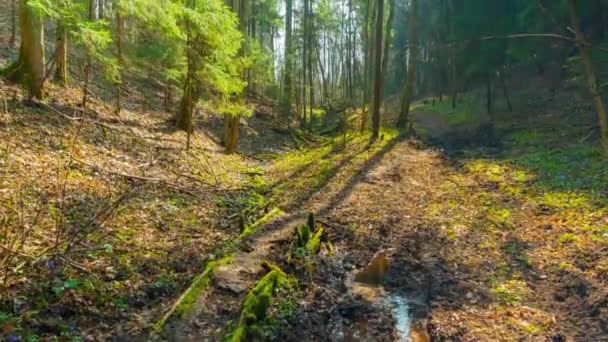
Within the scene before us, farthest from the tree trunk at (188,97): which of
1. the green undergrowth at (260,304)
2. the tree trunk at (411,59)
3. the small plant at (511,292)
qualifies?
the tree trunk at (411,59)

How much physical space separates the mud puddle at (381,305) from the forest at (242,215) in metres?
0.04

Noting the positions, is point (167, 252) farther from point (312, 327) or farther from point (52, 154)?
point (52, 154)

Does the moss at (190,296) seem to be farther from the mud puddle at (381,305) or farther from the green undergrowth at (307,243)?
the mud puddle at (381,305)

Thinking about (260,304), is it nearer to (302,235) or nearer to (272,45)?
(302,235)

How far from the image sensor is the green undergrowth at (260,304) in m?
5.04

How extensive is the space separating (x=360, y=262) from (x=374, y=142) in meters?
9.68

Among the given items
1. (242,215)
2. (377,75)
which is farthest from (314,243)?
(377,75)

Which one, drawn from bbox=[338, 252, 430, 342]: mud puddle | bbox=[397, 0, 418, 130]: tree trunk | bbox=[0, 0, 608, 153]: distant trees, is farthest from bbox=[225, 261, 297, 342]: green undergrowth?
bbox=[397, 0, 418, 130]: tree trunk

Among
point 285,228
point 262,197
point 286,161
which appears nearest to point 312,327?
point 285,228

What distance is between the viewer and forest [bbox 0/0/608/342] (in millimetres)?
5473

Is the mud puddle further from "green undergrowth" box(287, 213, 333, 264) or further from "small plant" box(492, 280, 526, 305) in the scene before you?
"small plant" box(492, 280, 526, 305)

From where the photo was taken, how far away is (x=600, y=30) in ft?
76.0

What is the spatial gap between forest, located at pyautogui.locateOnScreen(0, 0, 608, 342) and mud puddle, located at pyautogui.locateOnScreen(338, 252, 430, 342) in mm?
38

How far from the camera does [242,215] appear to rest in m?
8.66
